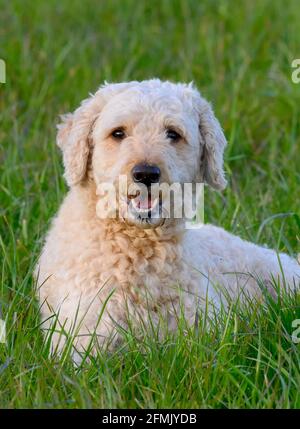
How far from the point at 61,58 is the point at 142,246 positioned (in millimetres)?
4010

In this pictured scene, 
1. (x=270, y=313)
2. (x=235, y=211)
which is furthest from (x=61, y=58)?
(x=270, y=313)

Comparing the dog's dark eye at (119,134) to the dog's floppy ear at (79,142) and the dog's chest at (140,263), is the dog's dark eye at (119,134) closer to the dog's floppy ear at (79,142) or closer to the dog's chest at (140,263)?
the dog's floppy ear at (79,142)

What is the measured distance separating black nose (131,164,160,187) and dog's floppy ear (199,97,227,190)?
676 mm

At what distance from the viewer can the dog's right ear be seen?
518cm

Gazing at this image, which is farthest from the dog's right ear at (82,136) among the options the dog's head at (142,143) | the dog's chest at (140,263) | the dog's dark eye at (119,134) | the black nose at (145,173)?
the black nose at (145,173)

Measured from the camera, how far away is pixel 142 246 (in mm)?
5121

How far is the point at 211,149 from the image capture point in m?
5.35

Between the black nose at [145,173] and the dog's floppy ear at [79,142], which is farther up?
the dog's floppy ear at [79,142]

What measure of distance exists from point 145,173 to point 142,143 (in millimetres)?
234

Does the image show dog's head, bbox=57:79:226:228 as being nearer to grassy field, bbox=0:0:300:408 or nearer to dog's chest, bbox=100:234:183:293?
dog's chest, bbox=100:234:183:293

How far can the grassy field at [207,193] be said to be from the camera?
436cm

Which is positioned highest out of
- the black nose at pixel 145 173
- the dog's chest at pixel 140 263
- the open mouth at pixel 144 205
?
the black nose at pixel 145 173

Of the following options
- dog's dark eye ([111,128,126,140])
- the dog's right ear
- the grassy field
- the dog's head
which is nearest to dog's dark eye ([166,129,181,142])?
the dog's head
